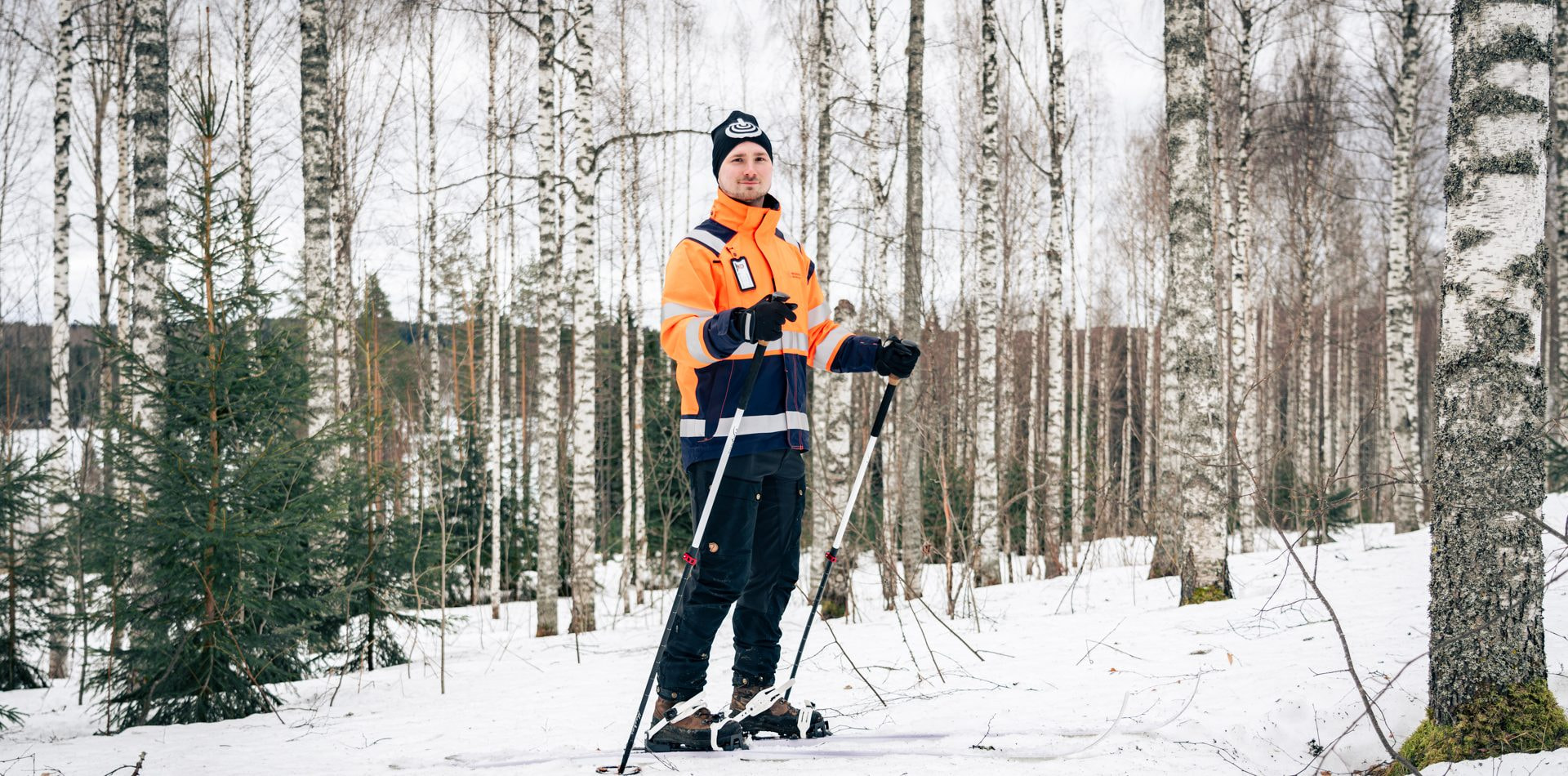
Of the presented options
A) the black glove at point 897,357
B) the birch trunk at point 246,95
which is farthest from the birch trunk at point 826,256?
the birch trunk at point 246,95

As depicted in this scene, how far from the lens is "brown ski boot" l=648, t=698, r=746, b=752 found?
3113 mm

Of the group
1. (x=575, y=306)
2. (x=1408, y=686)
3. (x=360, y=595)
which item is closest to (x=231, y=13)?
(x=575, y=306)

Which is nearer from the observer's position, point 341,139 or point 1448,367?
point 1448,367

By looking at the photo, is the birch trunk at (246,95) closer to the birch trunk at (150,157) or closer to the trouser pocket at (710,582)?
the birch trunk at (150,157)

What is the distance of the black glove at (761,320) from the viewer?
110 inches

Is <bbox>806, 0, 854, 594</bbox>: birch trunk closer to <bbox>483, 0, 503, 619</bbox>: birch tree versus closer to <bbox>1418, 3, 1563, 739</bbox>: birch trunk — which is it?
<bbox>483, 0, 503, 619</bbox>: birch tree

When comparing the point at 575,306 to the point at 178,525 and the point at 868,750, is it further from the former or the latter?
the point at 868,750

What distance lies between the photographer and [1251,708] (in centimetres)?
311

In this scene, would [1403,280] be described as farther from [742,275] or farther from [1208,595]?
[742,275]

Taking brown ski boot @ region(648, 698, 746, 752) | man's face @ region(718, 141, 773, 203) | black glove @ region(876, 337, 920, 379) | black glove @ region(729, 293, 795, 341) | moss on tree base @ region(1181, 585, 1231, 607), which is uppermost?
man's face @ region(718, 141, 773, 203)

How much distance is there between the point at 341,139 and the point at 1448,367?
1539 cm

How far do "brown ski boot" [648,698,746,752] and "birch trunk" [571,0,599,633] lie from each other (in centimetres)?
591

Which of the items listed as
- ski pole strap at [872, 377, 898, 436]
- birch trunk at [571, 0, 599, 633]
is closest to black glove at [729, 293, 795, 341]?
ski pole strap at [872, 377, 898, 436]

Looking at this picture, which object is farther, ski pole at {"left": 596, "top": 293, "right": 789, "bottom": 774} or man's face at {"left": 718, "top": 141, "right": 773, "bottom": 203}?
man's face at {"left": 718, "top": 141, "right": 773, "bottom": 203}
